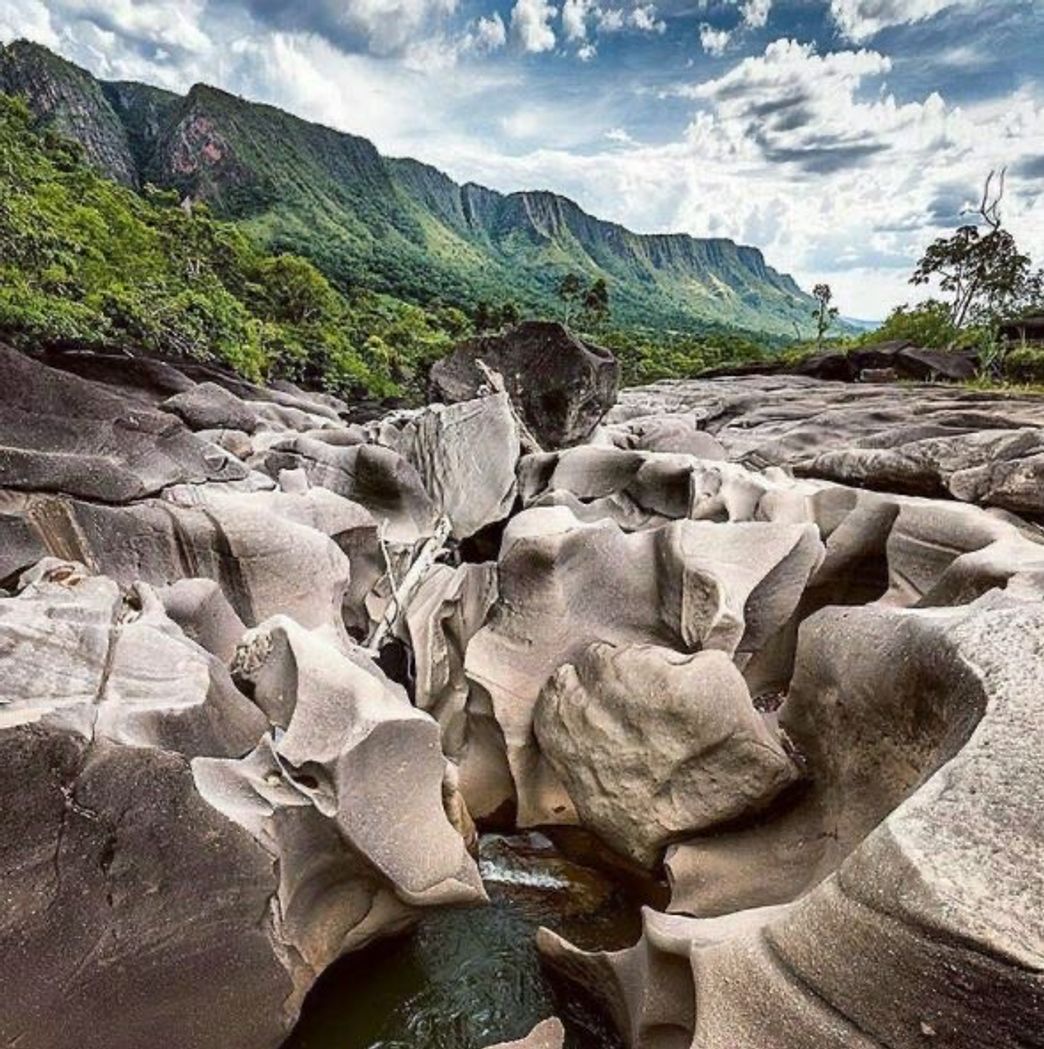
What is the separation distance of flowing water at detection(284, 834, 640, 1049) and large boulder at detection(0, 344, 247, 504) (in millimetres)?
4751

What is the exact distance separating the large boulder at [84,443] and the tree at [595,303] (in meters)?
51.1

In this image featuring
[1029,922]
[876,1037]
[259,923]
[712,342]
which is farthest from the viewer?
[712,342]

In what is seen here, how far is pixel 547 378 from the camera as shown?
45.0ft

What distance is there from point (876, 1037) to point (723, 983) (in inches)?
26.1

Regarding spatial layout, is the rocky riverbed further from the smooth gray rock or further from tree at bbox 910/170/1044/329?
tree at bbox 910/170/1044/329

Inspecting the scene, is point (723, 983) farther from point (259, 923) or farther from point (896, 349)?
point (896, 349)

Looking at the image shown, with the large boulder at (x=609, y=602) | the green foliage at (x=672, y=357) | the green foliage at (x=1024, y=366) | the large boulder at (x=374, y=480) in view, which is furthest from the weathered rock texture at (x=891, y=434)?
the green foliage at (x=672, y=357)

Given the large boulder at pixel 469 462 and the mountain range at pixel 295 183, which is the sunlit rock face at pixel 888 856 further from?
the mountain range at pixel 295 183

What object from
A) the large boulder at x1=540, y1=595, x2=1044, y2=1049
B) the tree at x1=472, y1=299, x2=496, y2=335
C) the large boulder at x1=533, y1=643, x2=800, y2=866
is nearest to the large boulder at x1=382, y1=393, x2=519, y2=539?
the large boulder at x1=533, y1=643, x2=800, y2=866

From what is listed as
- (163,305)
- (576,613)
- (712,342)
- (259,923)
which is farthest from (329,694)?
(712,342)

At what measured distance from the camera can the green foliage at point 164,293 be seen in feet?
75.4

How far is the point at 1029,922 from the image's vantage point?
2.57 meters

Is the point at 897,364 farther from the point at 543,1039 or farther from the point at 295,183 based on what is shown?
the point at 295,183

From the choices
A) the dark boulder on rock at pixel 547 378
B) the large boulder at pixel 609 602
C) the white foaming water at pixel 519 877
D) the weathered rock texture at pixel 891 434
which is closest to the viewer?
the white foaming water at pixel 519 877
